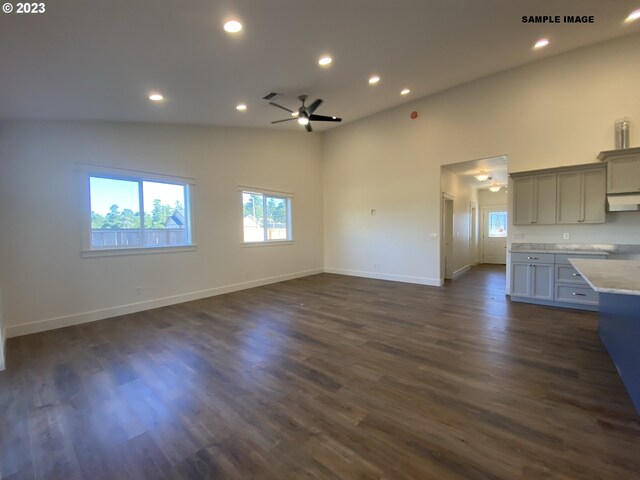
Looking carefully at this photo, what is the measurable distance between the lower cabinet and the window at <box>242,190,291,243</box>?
16.9 ft

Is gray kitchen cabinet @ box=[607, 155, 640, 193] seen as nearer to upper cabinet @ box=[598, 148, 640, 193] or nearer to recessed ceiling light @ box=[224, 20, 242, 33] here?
upper cabinet @ box=[598, 148, 640, 193]

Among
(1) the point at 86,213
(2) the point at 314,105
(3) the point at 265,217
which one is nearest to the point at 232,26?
(2) the point at 314,105

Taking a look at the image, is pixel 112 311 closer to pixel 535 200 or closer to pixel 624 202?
pixel 535 200

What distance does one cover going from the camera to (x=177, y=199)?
544 cm

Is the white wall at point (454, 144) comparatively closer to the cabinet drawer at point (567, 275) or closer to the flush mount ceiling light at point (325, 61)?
the cabinet drawer at point (567, 275)

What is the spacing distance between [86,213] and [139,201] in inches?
30.7

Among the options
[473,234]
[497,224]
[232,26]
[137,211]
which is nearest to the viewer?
[232,26]

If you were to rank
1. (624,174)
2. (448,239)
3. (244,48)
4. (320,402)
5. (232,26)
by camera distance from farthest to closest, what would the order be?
(448,239) < (624,174) < (244,48) < (232,26) < (320,402)

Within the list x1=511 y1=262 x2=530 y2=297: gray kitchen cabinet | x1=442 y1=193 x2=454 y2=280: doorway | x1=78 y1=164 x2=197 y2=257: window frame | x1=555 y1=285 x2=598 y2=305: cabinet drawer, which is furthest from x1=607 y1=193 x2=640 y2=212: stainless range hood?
x1=78 y1=164 x2=197 y2=257: window frame

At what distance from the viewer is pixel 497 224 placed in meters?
10.4

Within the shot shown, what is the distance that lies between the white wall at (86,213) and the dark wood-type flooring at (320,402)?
56 cm

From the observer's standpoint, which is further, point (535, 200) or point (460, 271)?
point (460, 271)

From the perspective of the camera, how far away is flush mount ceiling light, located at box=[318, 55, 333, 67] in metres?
3.76

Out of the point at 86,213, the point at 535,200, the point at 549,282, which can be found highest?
the point at 535,200
